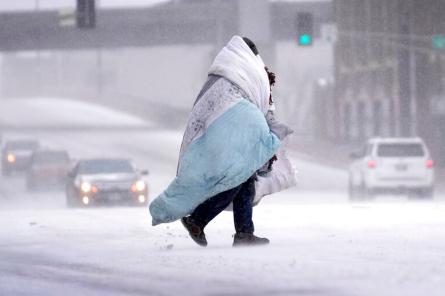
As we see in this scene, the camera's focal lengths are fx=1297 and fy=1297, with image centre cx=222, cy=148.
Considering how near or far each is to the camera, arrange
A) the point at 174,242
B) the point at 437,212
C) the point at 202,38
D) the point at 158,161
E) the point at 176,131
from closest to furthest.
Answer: the point at 174,242, the point at 437,212, the point at 158,161, the point at 176,131, the point at 202,38

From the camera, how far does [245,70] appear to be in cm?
980

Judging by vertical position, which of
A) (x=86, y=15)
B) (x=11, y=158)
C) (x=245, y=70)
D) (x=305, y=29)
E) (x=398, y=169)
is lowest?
(x=11, y=158)

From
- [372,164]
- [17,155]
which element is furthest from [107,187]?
[17,155]

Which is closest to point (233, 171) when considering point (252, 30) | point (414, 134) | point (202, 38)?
point (414, 134)

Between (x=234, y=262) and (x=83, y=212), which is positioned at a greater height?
(x=234, y=262)

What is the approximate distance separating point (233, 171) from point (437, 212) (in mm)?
5050

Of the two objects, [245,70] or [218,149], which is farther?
[245,70]

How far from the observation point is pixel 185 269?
802 centimetres

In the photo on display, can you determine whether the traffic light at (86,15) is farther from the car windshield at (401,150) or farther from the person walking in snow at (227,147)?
the person walking in snow at (227,147)

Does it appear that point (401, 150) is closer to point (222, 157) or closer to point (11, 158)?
point (222, 157)

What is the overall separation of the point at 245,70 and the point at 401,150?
76.3ft

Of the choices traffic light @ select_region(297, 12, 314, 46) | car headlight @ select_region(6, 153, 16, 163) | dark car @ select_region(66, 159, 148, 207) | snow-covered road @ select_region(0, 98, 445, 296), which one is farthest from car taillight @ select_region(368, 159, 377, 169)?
car headlight @ select_region(6, 153, 16, 163)

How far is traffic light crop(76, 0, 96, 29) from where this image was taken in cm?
4128

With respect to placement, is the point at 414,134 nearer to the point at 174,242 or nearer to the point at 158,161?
the point at 158,161
